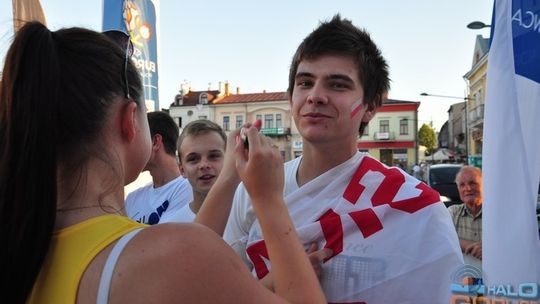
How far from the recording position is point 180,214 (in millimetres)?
3070

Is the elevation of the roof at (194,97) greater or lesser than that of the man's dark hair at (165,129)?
greater

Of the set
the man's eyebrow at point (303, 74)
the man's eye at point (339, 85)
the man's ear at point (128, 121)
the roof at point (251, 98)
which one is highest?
the roof at point (251, 98)

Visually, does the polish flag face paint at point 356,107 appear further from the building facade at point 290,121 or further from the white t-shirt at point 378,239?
the building facade at point 290,121

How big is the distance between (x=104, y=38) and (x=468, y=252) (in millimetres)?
3891

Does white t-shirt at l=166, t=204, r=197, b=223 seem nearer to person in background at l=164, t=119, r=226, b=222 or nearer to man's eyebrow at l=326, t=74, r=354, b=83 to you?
person in background at l=164, t=119, r=226, b=222

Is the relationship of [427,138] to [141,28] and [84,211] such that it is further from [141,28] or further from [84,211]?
[84,211]

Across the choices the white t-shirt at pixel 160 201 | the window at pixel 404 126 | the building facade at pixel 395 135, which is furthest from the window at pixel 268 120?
the white t-shirt at pixel 160 201

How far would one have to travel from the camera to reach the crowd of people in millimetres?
900

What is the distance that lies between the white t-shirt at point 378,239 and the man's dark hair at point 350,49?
44 cm

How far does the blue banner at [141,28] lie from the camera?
5.18 m

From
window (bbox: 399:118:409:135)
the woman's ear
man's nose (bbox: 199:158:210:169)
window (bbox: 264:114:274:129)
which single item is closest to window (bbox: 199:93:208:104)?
window (bbox: 264:114:274:129)

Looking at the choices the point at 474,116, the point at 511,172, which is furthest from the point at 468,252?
the point at 474,116

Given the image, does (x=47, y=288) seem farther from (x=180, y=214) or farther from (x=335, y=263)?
(x=180, y=214)

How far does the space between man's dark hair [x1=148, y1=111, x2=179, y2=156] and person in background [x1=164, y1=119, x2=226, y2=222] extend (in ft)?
1.43
